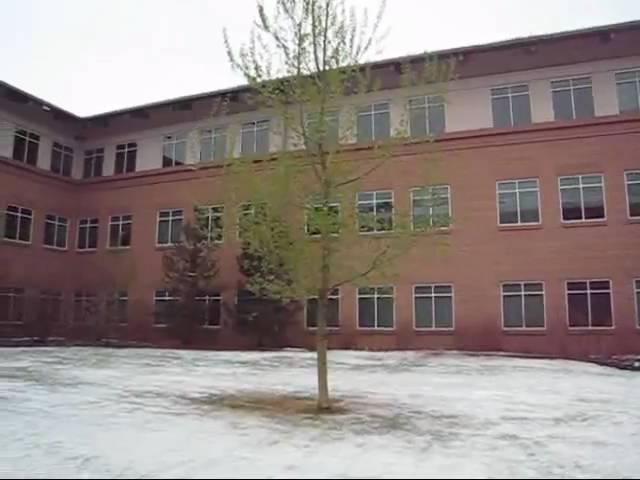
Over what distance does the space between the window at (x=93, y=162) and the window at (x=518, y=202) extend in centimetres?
2022

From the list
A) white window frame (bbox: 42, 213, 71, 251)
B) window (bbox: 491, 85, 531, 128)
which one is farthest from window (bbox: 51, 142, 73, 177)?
window (bbox: 491, 85, 531, 128)

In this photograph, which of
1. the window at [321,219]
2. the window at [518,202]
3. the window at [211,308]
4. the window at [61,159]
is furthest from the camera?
the window at [61,159]

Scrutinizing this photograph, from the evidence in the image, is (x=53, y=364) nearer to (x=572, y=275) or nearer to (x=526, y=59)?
(x=572, y=275)

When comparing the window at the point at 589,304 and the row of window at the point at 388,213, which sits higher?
the row of window at the point at 388,213

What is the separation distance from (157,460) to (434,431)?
4.10 meters

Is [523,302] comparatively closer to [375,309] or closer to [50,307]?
[375,309]

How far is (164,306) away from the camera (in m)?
29.7

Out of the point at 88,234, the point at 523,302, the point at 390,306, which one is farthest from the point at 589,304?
the point at 88,234

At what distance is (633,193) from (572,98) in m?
4.14

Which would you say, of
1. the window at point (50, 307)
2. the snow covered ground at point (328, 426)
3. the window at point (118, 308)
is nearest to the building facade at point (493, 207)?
the window at point (50, 307)

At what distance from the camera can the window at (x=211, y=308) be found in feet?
93.6

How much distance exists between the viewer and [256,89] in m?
12.2

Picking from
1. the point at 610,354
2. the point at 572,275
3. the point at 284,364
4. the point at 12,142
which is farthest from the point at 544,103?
the point at 12,142

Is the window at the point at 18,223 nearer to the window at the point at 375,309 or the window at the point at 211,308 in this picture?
the window at the point at 211,308
